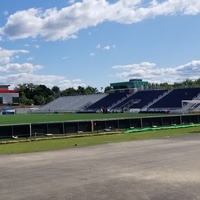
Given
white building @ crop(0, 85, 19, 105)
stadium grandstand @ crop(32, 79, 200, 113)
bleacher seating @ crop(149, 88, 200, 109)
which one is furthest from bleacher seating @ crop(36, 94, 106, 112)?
white building @ crop(0, 85, 19, 105)

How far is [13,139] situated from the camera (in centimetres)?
2873

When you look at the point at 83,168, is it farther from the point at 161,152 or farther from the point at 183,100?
the point at 183,100

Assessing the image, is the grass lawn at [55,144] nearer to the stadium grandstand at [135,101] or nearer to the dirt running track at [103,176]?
the dirt running track at [103,176]

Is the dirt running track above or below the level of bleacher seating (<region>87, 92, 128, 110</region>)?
below

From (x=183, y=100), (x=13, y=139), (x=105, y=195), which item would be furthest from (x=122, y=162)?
(x=183, y=100)

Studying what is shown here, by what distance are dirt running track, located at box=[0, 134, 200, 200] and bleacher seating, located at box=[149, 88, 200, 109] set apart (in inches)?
2627

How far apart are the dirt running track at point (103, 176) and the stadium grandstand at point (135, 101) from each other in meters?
59.0

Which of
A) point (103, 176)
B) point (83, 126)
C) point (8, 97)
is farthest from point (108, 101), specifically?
point (103, 176)

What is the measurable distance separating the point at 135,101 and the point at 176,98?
12.1m

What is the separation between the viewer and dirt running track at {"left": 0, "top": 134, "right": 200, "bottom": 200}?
9.80 meters

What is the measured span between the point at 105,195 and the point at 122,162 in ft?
18.5

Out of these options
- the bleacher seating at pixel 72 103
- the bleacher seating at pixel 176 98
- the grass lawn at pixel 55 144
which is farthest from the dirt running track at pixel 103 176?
the bleacher seating at pixel 72 103

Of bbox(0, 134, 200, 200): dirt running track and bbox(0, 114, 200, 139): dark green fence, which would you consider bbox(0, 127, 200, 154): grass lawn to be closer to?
bbox(0, 134, 200, 200): dirt running track

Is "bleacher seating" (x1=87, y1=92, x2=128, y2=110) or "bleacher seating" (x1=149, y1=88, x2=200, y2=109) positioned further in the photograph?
"bleacher seating" (x1=87, y1=92, x2=128, y2=110)
